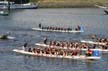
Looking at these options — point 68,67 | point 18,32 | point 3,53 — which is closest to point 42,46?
point 3,53

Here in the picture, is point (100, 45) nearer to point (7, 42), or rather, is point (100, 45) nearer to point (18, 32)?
point (7, 42)

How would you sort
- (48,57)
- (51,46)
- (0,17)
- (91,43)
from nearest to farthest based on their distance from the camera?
(48,57), (51,46), (91,43), (0,17)

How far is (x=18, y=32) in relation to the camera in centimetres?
11956

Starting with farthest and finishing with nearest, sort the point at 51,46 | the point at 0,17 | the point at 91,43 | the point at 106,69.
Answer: the point at 0,17, the point at 91,43, the point at 51,46, the point at 106,69

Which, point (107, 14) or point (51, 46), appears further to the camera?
point (107, 14)

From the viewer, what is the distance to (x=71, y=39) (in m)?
103

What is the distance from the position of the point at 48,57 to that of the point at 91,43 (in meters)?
17.0

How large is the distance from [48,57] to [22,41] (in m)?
22.0

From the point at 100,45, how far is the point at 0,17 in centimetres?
8783

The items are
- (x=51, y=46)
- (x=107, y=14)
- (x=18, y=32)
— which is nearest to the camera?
(x=51, y=46)

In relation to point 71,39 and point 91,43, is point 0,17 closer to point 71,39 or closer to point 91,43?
point 71,39

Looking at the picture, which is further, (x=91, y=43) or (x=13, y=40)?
(x=13, y=40)

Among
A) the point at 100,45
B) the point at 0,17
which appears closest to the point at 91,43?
the point at 100,45

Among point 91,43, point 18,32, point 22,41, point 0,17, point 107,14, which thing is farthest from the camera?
point 107,14
